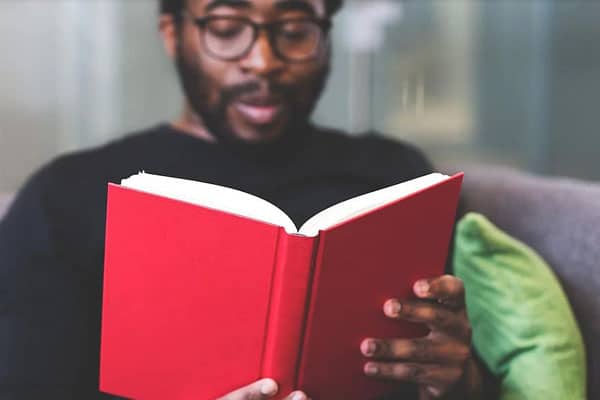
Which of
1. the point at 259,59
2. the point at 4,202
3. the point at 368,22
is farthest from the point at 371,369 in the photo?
the point at 368,22

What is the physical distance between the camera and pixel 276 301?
65cm

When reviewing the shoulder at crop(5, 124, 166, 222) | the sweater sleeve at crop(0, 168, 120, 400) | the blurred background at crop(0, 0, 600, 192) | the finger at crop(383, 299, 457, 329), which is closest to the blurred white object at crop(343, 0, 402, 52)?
the blurred background at crop(0, 0, 600, 192)

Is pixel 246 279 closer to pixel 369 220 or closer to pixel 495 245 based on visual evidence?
pixel 369 220

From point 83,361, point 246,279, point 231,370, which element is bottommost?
point 83,361

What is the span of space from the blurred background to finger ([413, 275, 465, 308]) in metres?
0.63

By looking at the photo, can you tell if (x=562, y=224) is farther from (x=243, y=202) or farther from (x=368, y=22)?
(x=368, y=22)

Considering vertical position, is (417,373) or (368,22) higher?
(368,22)

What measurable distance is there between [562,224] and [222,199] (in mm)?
630

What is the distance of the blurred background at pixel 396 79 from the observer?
4.84 ft

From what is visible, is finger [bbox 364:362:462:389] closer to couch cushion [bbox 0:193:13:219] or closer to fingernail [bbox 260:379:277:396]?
fingernail [bbox 260:379:277:396]

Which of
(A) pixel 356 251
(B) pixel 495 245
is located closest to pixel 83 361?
(A) pixel 356 251

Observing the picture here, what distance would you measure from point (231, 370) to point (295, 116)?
0.52 meters

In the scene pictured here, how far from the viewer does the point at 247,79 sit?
106 cm

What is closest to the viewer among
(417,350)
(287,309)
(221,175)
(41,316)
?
(287,309)
